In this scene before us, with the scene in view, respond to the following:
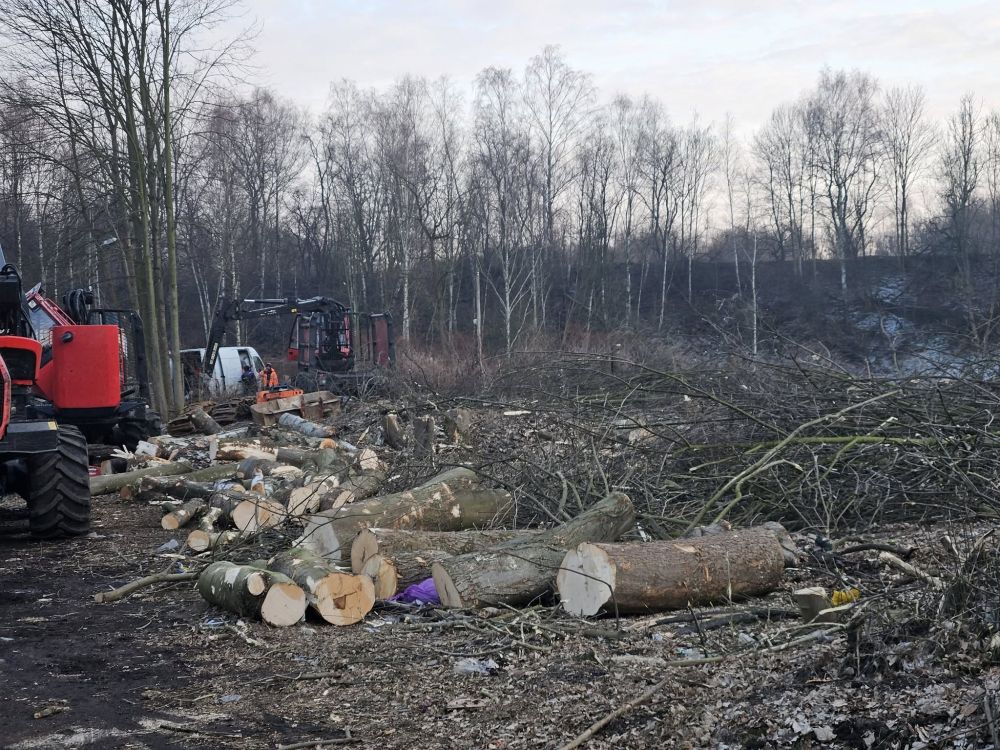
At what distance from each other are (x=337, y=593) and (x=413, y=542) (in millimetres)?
811

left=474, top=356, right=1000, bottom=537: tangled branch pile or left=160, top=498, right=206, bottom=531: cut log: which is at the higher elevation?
left=474, top=356, right=1000, bottom=537: tangled branch pile

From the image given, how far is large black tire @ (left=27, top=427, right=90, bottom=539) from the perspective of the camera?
8.41 metres

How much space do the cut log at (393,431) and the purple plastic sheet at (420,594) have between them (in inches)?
273

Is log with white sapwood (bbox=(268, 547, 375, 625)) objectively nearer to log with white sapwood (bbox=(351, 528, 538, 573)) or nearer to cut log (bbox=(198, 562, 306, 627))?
cut log (bbox=(198, 562, 306, 627))

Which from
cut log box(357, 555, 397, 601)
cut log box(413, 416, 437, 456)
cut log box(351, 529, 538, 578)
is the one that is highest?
cut log box(413, 416, 437, 456)

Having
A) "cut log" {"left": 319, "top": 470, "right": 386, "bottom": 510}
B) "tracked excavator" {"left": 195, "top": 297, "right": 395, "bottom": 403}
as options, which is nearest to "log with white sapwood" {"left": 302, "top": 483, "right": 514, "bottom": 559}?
"cut log" {"left": 319, "top": 470, "right": 386, "bottom": 510}

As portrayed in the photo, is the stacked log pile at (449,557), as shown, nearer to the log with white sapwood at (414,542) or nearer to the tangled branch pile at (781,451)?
the log with white sapwood at (414,542)

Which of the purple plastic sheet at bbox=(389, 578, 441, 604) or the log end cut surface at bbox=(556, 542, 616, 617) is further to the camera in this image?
the purple plastic sheet at bbox=(389, 578, 441, 604)

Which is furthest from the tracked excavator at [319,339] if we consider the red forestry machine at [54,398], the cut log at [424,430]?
the cut log at [424,430]

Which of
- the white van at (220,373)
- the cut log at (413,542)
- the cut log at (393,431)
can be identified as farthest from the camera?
the white van at (220,373)

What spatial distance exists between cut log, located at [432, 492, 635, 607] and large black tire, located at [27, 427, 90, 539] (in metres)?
4.46

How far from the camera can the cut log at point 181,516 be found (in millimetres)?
9250

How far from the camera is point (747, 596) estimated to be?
5562 millimetres

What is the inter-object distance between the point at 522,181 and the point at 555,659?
32533 millimetres
